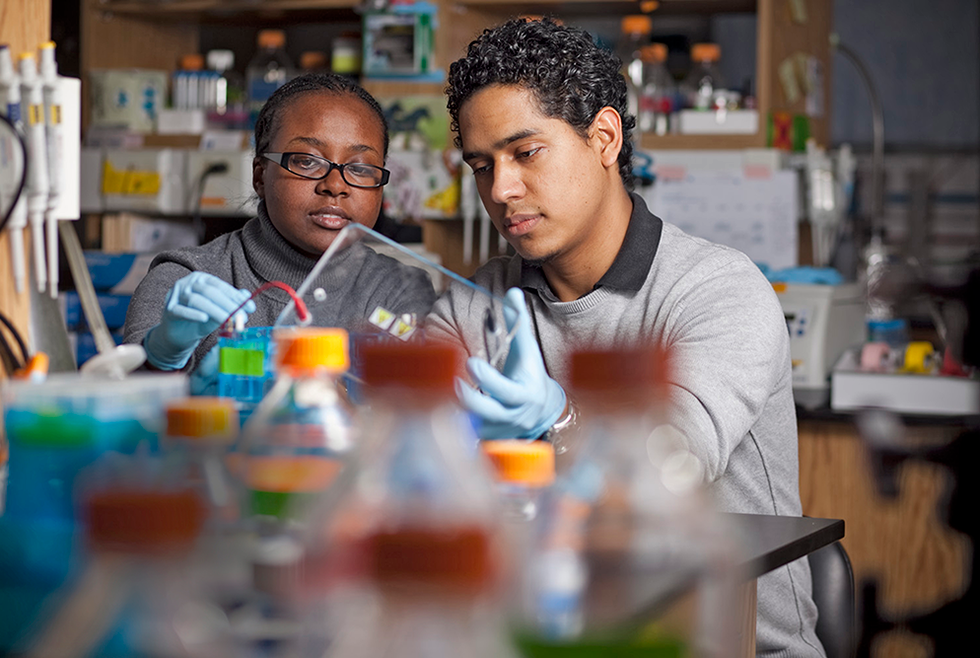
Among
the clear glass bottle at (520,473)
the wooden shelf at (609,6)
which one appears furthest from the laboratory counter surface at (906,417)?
the clear glass bottle at (520,473)

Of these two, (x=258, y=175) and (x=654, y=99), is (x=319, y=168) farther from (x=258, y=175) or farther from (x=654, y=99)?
(x=654, y=99)

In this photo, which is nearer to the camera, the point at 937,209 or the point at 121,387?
the point at 121,387

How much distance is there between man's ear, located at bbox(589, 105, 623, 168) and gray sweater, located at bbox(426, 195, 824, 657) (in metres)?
0.09

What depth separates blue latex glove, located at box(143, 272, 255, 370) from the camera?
1.17 m

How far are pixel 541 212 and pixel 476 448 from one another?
2.31ft

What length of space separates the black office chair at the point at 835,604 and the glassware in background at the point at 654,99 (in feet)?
6.28

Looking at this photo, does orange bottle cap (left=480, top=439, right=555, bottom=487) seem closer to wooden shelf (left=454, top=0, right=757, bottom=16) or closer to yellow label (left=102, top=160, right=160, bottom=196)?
wooden shelf (left=454, top=0, right=757, bottom=16)

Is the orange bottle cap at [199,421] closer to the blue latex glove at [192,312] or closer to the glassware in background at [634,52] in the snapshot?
the blue latex glove at [192,312]

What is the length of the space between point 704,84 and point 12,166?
2518 millimetres

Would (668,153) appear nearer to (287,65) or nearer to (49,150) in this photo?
(287,65)

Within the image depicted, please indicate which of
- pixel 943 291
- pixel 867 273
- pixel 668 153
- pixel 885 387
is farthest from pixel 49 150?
pixel 867 273

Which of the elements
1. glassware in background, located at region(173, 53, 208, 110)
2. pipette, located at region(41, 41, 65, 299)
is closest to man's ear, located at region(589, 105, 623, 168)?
pipette, located at region(41, 41, 65, 299)

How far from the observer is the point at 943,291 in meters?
1.97

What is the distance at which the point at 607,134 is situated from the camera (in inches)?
61.6
